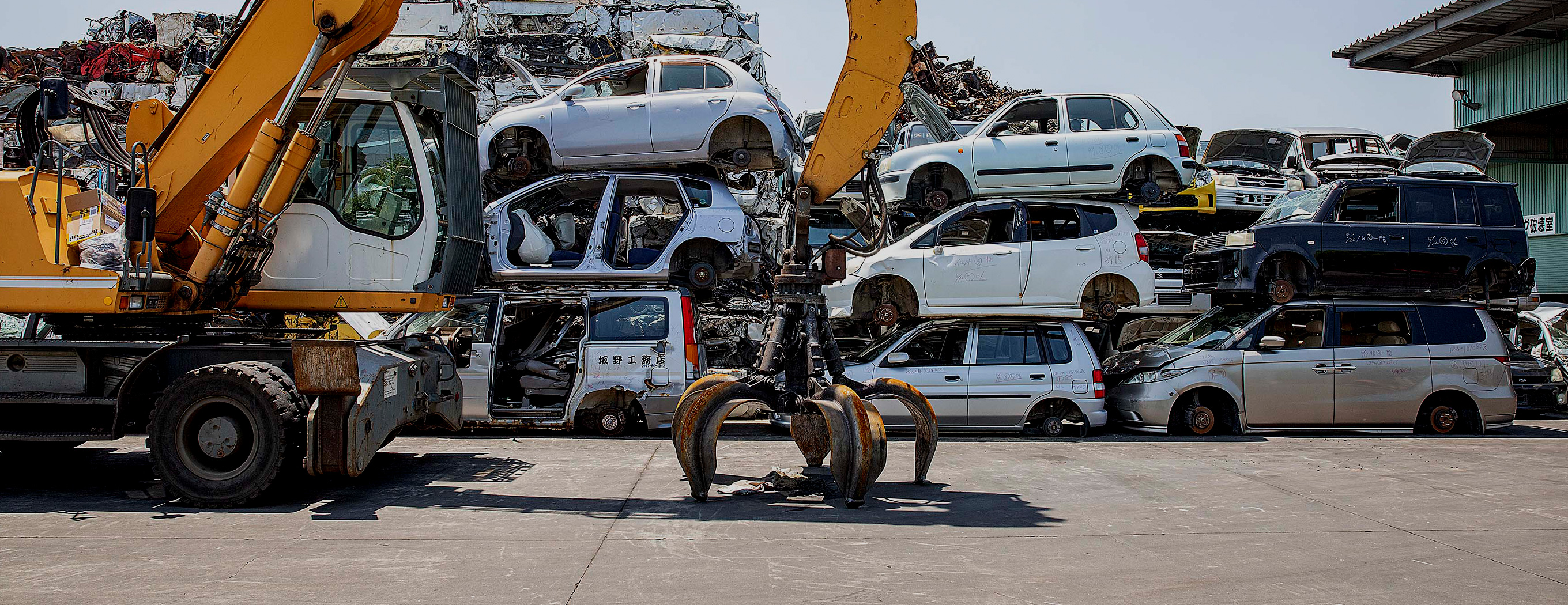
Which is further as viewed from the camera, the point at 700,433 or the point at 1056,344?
the point at 1056,344

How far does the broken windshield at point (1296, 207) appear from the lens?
10805mm

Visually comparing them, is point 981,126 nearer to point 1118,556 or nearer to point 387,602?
point 1118,556

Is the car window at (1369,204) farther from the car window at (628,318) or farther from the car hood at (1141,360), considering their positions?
the car window at (628,318)

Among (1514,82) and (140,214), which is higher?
(1514,82)

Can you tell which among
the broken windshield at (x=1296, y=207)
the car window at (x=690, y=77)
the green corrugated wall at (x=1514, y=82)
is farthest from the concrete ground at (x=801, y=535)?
the green corrugated wall at (x=1514, y=82)

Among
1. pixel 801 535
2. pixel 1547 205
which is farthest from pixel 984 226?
pixel 1547 205

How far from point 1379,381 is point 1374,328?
674 millimetres

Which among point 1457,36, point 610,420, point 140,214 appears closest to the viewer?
point 140,214

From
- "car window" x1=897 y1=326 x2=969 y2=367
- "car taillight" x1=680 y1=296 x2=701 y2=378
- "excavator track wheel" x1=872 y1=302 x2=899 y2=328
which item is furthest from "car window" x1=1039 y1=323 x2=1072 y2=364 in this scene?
"car taillight" x1=680 y1=296 x2=701 y2=378

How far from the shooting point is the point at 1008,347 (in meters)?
10.0

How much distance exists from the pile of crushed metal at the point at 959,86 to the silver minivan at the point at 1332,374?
1113 centimetres

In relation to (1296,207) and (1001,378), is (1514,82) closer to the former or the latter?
(1296,207)

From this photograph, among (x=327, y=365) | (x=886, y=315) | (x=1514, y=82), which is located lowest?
(x=327, y=365)

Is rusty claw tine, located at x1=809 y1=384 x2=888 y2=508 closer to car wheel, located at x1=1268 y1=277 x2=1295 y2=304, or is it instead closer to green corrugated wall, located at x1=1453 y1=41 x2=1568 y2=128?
car wheel, located at x1=1268 y1=277 x2=1295 y2=304
